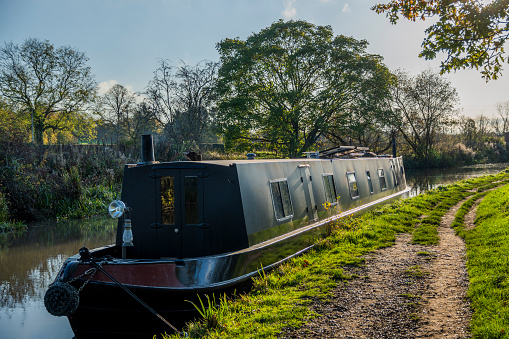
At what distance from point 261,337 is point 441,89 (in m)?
33.9

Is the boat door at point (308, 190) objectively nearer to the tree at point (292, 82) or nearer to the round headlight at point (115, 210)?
the round headlight at point (115, 210)

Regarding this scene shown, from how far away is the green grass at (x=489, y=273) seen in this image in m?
3.76

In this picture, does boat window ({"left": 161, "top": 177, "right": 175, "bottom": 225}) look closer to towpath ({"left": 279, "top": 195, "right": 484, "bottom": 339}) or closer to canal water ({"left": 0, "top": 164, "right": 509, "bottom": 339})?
canal water ({"left": 0, "top": 164, "right": 509, "bottom": 339})

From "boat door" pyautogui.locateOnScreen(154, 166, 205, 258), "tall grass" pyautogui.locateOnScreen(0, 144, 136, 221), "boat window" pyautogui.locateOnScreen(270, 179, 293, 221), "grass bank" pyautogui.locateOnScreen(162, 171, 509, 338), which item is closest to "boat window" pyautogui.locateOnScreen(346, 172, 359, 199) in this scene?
"grass bank" pyautogui.locateOnScreen(162, 171, 509, 338)

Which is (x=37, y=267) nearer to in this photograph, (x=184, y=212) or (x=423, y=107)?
(x=184, y=212)

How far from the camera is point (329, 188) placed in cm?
905

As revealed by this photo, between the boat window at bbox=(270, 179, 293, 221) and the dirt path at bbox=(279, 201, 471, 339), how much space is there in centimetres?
144

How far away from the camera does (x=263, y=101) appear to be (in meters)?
25.0

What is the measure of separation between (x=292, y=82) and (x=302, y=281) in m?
20.6

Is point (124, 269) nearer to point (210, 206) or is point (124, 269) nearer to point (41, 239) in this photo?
point (210, 206)

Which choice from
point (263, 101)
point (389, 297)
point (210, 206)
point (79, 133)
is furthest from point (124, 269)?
point (79, 133)

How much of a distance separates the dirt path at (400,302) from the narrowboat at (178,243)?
1306 mm

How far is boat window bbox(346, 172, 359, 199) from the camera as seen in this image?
10.2 m

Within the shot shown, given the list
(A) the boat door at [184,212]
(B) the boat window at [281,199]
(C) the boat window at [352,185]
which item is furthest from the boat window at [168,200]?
(C) the boat window at [352,185]
